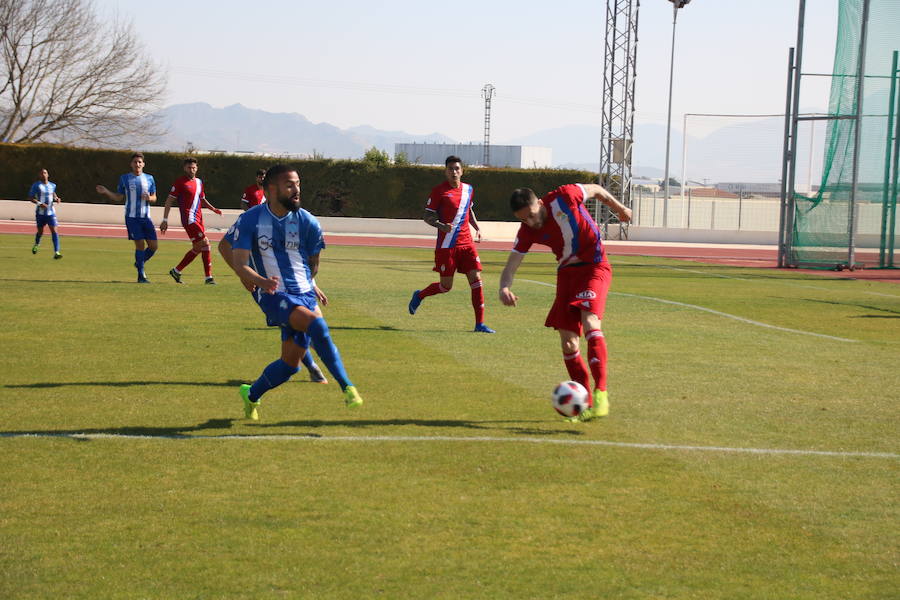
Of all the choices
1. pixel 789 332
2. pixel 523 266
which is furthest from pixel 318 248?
pixel 523 266

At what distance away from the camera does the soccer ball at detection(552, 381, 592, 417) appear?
729 cm

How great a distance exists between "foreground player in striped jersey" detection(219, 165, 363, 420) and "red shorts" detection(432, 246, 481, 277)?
→ 231 inches

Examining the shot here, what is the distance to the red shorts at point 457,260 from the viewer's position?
43.5ft

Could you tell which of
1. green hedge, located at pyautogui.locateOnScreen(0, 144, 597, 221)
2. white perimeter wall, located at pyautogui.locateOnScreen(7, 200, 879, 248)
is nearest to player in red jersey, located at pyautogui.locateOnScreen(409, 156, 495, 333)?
white perimeter wall, located at pyautogui.locateOnScreen(7, 200, 879, 248)

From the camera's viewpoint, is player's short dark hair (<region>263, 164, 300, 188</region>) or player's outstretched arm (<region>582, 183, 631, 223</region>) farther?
player's outstretched arm (<region>582, 183, 631, 223</region>)

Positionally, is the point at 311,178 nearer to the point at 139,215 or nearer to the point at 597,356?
the point at 139,215

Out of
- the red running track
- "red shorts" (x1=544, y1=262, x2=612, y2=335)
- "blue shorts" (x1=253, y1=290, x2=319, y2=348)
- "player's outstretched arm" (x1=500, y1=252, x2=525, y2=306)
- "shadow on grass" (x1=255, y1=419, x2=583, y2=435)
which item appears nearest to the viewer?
"blue shorts" (x1=253, y1=290, x2=319, y2=348)

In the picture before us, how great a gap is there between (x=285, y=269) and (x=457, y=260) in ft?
20.3

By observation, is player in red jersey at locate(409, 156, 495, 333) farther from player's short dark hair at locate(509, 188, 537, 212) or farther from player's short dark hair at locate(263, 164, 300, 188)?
player's short dark hair at locate(263, 164, 300, 188)

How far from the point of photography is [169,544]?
4812mm

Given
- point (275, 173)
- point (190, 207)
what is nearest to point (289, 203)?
point (275, 173)

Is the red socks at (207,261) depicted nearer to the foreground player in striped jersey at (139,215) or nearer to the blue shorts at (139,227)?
the foreground player in striped jersey at (139,215)

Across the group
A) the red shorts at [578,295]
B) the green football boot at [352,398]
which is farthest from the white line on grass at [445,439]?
the red shorts at [578,295]

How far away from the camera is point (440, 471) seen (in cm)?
617
